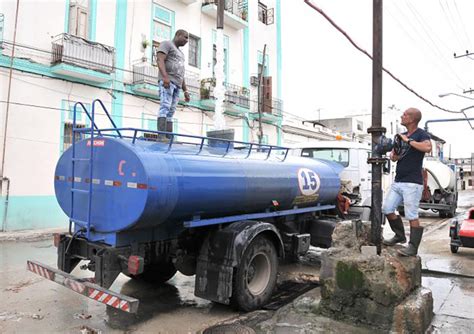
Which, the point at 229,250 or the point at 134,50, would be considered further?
the point at 134,50

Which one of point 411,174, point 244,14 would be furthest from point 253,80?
point 411,174

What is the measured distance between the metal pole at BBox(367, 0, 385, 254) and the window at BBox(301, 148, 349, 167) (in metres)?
4.07

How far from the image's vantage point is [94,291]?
4.30 metres

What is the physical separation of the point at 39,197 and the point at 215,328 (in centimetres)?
950

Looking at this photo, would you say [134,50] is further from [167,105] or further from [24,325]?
[24,325]

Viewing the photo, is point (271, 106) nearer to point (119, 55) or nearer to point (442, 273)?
point (119, 55)

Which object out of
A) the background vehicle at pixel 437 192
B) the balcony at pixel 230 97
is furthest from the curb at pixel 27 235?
the background vehicle at pixel 437 192

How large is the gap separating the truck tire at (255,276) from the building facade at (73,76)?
8.83 meters

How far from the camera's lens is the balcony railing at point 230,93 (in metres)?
16.7

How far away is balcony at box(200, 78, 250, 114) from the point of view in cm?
1670

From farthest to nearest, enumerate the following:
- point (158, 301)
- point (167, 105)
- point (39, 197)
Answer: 1. point (39, 197)
2. point (167, 105)
3. point (158, 301)

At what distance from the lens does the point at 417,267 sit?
5.01 m

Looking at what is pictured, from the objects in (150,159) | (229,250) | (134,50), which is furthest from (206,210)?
(134,50)

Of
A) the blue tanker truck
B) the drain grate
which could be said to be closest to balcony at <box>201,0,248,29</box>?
the blue tanker truck
